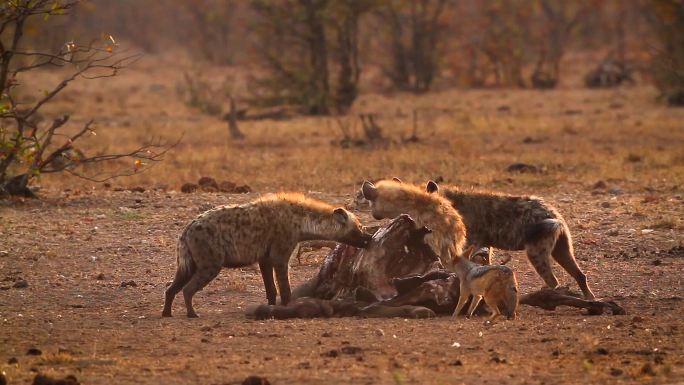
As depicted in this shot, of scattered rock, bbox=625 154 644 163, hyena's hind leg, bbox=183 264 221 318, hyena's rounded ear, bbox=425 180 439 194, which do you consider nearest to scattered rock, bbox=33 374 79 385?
hyena's hind leg, bbox=183 264 221 318

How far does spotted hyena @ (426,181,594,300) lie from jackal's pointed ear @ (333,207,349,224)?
0.65m

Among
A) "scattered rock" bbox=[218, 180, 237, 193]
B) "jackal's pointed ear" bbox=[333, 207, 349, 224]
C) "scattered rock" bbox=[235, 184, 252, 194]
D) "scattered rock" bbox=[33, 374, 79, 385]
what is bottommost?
"scattered rock" bbox=[33, 374, 79, 385]

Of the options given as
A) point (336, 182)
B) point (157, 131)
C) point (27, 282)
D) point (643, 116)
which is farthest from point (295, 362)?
point (643, 116)

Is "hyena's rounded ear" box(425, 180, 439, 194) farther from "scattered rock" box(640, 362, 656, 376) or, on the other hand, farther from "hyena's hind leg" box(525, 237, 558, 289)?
"scattered rock" box(640, 362, 656, 376)

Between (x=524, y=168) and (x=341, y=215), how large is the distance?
7.45m

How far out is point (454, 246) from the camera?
8.55m

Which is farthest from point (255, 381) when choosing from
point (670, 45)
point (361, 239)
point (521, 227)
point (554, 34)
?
point (554, 34)

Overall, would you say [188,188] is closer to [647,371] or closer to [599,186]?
[599,186]

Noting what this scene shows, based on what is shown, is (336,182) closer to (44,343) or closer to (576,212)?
(576,212)

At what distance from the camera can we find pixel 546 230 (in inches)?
352

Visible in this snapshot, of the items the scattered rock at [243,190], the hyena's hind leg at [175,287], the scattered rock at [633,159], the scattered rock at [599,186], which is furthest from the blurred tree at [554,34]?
the hyena's hind leg at [175,287]

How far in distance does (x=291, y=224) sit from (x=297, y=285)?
0.89 meters

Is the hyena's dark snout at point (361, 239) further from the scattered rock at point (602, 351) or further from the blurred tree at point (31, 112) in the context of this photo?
the scattered rock at point (602, 351)

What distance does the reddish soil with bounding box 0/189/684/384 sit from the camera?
6.62 metres
